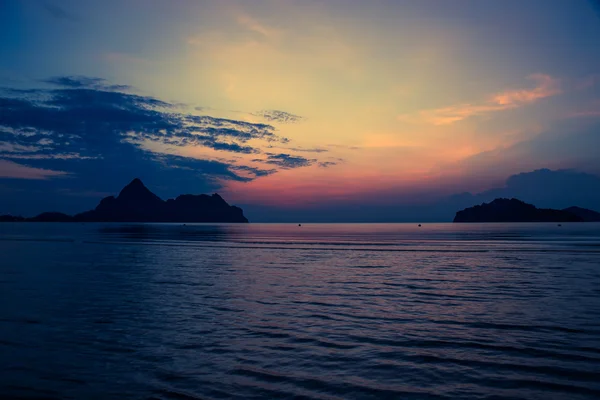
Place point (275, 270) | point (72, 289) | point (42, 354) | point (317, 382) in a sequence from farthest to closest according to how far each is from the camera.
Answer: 1. point (275, 270)
2. point (72, 289)
3. point (42, 354)
4. point (317, 382)

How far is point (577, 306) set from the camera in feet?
72.2

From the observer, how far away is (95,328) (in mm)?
17984

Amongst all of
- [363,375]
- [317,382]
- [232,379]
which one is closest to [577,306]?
[363,375]

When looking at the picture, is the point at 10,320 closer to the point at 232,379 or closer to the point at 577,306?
the point at 232,379

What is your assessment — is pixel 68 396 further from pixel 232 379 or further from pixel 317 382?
pixel 317 382

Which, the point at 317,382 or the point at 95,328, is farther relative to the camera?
the point at 95,328

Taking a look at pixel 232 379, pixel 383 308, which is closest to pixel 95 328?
pixel 232 379

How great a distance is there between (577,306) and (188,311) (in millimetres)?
21082

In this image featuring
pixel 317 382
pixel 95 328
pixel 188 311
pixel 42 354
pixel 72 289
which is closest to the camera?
pixel 317 382

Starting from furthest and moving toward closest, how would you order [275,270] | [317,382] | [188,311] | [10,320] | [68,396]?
[275,270]
[188,311]
[10,320]
[317,382]
[68,396]

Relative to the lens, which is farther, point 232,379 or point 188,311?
point 188,311

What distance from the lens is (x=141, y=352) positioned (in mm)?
14438

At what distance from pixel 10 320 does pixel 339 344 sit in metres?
15.9

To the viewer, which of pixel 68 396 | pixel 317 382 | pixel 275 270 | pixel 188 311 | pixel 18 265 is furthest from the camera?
pixel 18 265
